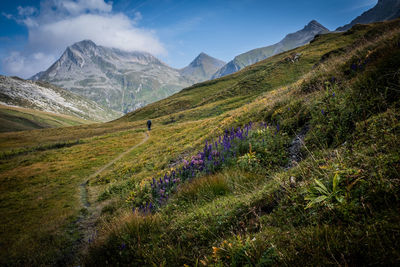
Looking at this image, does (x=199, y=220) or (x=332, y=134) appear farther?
(x=332, y=134)

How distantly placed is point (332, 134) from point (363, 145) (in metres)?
1.38

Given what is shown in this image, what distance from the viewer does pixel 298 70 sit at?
49.9 m

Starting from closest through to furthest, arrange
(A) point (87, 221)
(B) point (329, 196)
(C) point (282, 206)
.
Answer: (B) point (329, 196) < (C) point (282, 206) < (A) point (87, 221)

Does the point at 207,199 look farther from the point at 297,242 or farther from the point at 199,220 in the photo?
the point at 297,242

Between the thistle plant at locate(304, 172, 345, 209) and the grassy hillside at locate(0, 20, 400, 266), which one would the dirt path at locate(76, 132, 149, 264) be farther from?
the thistle plant at locate(304, 172, 345, 209)

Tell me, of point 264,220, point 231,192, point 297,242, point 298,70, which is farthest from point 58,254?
point 298,70

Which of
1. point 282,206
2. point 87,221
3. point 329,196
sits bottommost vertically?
point 87,221

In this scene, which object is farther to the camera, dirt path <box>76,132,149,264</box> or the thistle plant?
dirt path <box>76,132,149,264</box>

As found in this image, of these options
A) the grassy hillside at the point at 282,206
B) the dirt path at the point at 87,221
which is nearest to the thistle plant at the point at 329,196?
the grassy hillside at the point at 282,206

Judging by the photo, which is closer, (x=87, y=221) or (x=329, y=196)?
(x=329, y=196)

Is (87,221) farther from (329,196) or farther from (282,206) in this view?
(329,196)

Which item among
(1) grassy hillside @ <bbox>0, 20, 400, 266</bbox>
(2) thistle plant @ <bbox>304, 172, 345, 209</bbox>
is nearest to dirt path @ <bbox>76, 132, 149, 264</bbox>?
(1) grassy hillside @ <bbox>0, 20, 400, 266</bbox>

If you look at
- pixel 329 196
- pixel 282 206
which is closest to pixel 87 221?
pixel 282 206

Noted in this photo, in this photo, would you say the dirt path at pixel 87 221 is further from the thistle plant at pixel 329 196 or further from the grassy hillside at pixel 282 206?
the thistle plant at pixel 329 196
